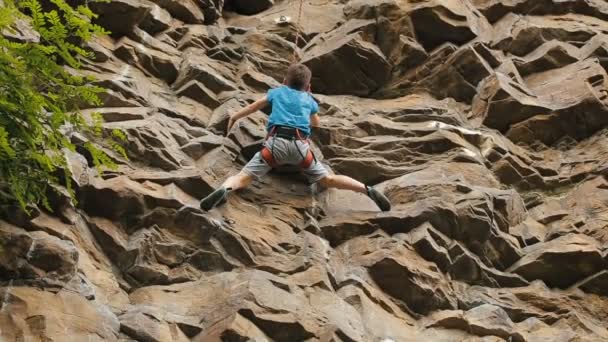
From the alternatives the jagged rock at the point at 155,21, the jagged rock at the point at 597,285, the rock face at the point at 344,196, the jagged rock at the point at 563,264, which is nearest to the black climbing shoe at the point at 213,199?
the rock face at the point at 344,196

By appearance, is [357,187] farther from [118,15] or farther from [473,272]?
[118,15]

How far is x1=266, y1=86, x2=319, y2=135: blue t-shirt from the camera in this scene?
13.6 metres

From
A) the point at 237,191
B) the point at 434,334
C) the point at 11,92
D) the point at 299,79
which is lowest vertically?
the point at 434,334

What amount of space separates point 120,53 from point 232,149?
3861mm

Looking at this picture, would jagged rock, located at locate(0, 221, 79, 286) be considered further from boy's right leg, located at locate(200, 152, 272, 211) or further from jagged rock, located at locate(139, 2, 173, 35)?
jagged rock, located at locate(139, 2, 173, 35)

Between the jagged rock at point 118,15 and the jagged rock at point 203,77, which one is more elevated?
the jagged rock at point 118,15

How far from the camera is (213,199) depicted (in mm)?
12344

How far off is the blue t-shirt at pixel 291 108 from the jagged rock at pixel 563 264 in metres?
4.03

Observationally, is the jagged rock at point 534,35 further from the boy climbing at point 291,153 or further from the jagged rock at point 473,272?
the jagged rock at point 473,272

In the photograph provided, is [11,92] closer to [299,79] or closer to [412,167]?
[299,79]

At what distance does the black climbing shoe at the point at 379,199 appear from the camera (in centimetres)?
1337

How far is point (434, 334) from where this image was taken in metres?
11.9

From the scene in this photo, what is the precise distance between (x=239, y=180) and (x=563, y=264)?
16.8ft

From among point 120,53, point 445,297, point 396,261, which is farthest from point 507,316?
point 120,53
